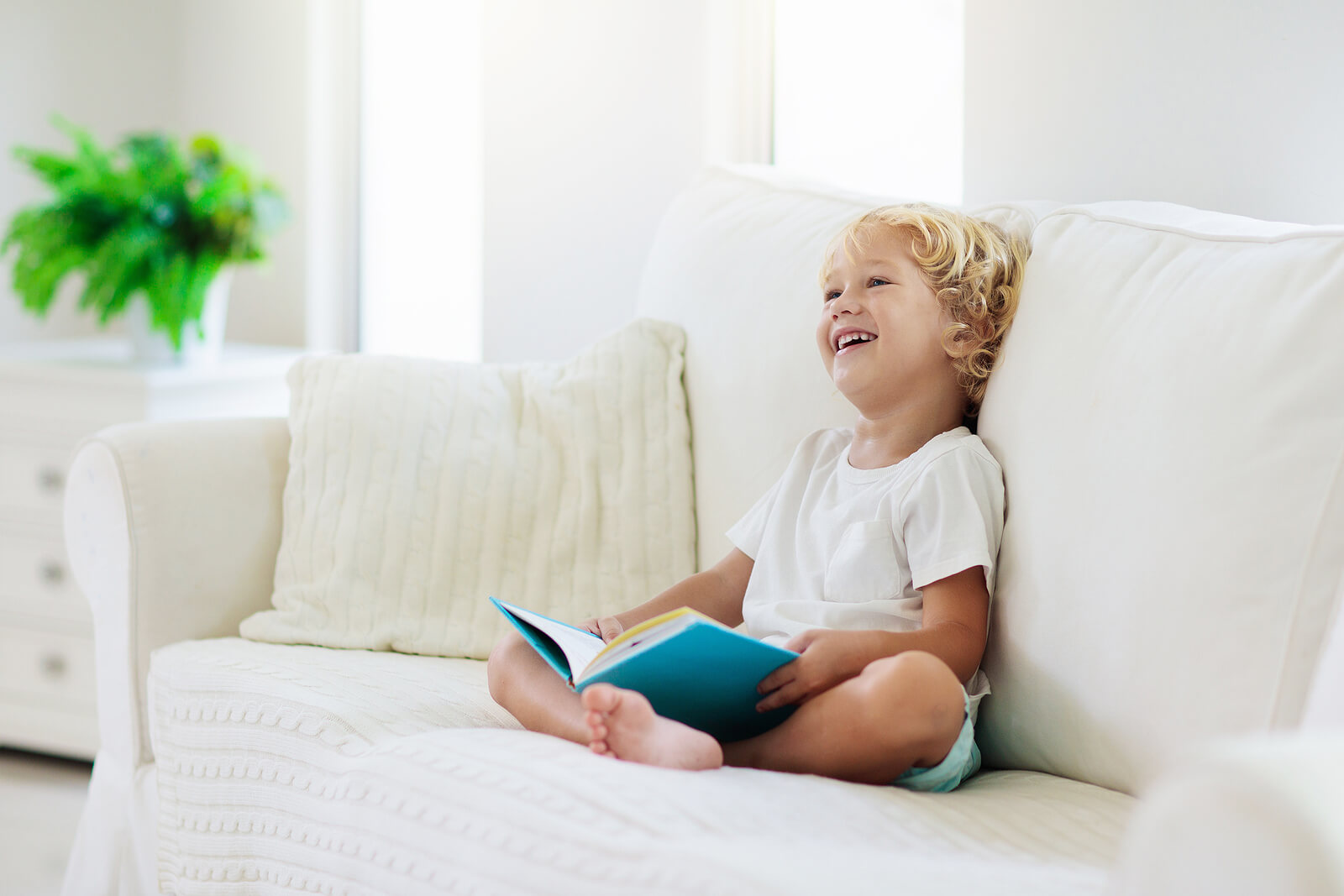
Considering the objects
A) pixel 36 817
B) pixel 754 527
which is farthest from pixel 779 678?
pixel 36 817

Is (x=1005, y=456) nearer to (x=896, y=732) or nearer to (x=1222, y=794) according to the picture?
(x=896, y=732)

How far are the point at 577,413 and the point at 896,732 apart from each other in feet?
2.22

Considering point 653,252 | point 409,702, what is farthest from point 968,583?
point 653,252

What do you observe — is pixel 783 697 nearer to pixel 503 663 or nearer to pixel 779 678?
pixel 779 678

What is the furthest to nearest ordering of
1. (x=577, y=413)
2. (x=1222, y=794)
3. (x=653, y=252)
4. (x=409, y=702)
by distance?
(x=653, y=252), (x=577, y=413), (x=409, y=702), (x=1222, y=794)

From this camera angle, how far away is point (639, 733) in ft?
2.66

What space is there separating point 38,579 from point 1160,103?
1869 mm

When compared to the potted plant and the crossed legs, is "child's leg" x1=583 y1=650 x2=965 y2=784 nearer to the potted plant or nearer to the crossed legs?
the crossed legs

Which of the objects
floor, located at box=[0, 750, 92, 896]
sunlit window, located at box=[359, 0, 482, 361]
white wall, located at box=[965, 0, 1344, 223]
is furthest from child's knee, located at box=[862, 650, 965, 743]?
sunlit window, located at box=[359, 0, 482, 361]

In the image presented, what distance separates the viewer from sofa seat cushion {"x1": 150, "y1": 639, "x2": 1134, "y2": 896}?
26.9 inches

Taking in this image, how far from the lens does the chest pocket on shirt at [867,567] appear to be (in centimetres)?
101

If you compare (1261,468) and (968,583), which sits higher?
(1261,468)

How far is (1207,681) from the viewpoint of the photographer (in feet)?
2.57

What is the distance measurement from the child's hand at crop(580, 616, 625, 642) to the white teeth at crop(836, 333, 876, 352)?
363 mm
